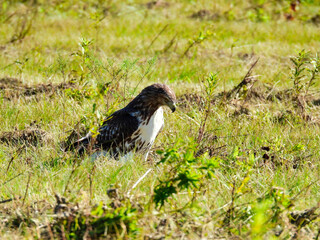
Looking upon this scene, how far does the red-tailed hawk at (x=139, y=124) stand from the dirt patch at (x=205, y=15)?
21.4 ft

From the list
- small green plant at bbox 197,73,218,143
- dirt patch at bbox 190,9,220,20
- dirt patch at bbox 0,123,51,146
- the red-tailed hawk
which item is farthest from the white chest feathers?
dirt patch at bbox 190,9,220,20

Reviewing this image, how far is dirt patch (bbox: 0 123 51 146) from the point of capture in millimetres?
5316

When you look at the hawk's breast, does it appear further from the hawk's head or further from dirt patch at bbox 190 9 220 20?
dirt patch at bbox 190 9 220 20

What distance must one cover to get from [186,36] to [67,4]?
342cm

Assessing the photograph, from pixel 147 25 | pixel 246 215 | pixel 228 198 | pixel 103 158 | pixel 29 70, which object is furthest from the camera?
pixel 147 25

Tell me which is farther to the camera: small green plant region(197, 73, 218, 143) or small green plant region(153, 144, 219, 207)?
small green plant region(197, 73, 218, 143)

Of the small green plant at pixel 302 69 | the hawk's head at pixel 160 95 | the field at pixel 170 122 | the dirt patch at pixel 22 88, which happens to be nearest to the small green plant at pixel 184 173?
the field at pixel 170 122

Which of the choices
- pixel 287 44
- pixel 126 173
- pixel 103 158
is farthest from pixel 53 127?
pixel 287 44

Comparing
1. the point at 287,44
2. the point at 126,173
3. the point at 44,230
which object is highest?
the point at 44,230

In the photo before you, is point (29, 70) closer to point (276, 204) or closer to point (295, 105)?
point (295, 105)

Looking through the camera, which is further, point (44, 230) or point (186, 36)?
point (186, 36)

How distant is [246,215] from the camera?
3477mm

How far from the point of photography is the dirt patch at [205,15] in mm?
11227

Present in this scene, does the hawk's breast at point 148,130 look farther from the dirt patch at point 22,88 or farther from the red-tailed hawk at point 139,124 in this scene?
the dirt patch at point 22,88
